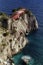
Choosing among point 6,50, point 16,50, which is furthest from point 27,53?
point 6,50

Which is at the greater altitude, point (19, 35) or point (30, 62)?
point (19, 35)

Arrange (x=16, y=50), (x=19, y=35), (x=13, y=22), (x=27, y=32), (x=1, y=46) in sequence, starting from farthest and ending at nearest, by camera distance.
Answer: (x=27, y=32)
(x=13, y=22)
(x=19, y=35)
(x=16, y=50)
(x=1, y=46)

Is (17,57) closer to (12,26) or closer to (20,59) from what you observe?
(20,59)

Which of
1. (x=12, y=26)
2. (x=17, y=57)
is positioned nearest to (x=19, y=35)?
(x=12, y=26)

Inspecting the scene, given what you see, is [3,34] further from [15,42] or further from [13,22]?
[13,22]

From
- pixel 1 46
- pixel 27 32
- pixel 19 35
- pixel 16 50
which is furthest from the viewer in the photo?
pixel 27 32

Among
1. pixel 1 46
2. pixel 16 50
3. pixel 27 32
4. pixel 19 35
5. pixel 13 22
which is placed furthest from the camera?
pixel 27 32

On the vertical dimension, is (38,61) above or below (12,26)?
below

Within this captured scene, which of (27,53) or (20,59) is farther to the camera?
(27,53)

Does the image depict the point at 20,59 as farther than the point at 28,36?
No
